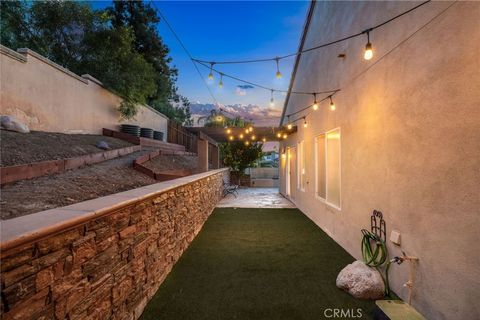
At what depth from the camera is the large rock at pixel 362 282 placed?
8.45ft

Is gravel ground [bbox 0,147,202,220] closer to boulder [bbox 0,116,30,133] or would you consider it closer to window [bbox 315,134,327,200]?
boulder [bbox 0,116,30,133]

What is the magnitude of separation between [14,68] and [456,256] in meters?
7.78

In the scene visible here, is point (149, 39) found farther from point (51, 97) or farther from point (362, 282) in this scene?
point (362, 282)

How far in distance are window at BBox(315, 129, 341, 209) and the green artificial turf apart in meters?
0.91

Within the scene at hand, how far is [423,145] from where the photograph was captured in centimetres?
222

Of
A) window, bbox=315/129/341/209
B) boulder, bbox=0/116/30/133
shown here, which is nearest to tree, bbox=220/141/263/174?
window, bbox=315/129/341/209

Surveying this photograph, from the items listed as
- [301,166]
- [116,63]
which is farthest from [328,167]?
[116,63]

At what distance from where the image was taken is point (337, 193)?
4590 millimetres

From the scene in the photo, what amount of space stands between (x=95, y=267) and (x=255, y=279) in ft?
6.77

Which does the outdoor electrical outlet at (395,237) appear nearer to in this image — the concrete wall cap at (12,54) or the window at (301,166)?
the window at (301,166)

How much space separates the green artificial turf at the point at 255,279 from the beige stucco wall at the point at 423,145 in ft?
2.35

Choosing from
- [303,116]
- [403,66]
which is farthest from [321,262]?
[303,116]

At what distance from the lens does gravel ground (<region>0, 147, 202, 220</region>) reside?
2.45m

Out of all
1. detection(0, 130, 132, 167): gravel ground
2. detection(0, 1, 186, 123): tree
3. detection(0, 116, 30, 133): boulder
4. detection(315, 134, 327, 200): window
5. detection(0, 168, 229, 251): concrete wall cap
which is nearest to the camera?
detection(0, 168, 229, 251): concrete wall cap
